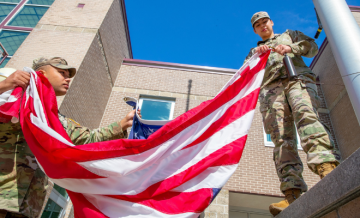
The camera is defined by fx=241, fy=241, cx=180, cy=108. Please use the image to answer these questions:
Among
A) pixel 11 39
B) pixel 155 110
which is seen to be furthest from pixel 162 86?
pixel 11 39

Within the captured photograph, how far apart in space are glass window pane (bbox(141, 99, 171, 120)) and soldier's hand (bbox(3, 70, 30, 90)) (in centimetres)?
675

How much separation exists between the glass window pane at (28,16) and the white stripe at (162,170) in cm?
868

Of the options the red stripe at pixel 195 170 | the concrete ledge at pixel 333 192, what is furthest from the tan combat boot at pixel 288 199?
the red stripe at pixel 195 170

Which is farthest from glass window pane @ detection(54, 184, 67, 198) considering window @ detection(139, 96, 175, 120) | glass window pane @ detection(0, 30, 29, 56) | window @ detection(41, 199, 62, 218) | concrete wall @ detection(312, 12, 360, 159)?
concrete wall @ detection(312, 12, 360, 159)

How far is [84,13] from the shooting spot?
26.3 feet

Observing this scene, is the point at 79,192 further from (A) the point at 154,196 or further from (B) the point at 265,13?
(B) the point at 265,13

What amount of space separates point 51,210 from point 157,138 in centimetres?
483

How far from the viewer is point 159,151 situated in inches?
88.7

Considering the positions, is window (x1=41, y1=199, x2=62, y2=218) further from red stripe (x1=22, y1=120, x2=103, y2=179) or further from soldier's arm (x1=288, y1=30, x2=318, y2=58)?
soldier's arm (x1=288, y1=30, x2=318, y2=58)

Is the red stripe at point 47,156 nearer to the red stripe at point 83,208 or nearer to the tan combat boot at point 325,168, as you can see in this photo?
the red stripe at point 83,208

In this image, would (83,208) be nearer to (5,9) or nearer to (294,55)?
(294,55)

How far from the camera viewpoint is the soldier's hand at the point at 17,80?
1974 mm

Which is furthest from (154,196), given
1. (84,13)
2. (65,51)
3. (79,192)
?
(84,13)

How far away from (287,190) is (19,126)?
8.25ft
